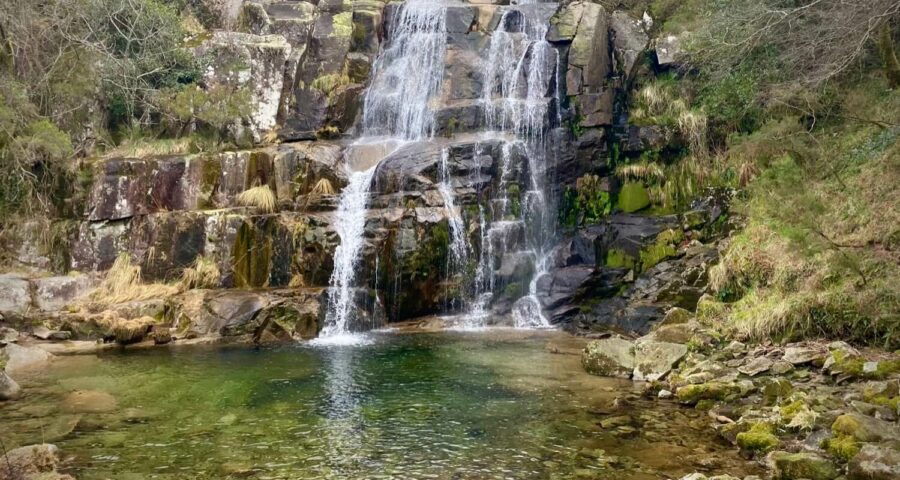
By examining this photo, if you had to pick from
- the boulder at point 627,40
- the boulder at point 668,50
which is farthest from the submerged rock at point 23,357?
the boulder at point 668,50

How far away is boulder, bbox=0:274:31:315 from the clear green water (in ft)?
11.2

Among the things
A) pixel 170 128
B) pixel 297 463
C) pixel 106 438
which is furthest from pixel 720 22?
pixel 170 128

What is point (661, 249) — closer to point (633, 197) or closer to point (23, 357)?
point (633, 197)

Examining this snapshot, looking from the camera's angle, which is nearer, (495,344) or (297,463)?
(297,463)

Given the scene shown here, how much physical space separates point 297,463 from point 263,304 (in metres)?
8.07

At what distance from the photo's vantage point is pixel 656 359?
9352 millimetres

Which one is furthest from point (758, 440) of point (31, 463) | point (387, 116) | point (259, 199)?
point (387, 116)

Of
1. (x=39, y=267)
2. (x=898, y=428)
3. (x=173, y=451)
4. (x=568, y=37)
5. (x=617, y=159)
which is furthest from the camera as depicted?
(x=568, y=37)

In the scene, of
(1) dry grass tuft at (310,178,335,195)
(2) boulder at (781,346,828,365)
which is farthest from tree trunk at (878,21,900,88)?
(1) dry grass tuft at (310,178,335,195)

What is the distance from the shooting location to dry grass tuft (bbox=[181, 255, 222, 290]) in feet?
49.2

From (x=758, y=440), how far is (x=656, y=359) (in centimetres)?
322

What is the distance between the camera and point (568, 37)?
60.6ft

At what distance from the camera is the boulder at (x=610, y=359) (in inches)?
374

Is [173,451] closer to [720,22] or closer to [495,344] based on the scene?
[495,344]
